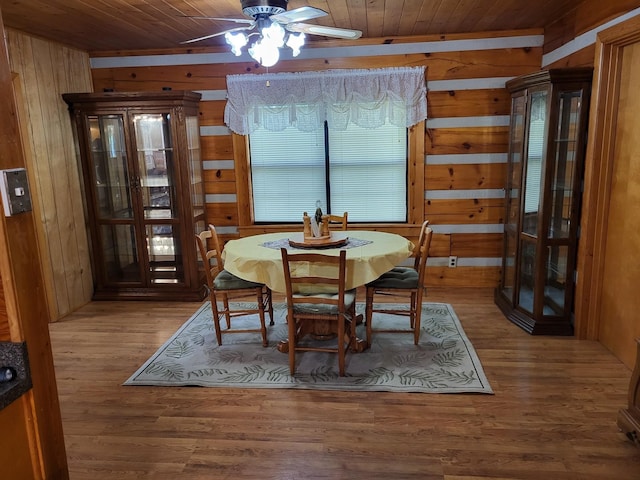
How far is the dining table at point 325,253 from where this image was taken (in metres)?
3.06

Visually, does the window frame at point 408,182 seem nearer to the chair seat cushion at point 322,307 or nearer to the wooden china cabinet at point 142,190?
the wooden china cabinet at point 142,190

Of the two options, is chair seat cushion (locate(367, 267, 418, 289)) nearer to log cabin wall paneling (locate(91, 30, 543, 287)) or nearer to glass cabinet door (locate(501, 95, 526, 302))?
glass cabinet door (locate(501, 95, 526, 302))

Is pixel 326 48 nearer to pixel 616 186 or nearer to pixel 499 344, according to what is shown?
pixel 616 186

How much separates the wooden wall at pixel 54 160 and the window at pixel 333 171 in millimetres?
1714

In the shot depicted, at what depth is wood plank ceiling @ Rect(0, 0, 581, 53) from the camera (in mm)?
3238

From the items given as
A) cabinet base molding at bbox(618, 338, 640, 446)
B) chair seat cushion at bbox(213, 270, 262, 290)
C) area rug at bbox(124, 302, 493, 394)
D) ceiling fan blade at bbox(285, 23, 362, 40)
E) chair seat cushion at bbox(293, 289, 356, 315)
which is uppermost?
ceiling fan blade at bbox(285, 23, 362, 40)

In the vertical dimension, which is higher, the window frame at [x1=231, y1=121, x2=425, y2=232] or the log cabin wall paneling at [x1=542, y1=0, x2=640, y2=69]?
the log cabin wall paneling at [x1=542, y1=0, x2=640, y2=69]

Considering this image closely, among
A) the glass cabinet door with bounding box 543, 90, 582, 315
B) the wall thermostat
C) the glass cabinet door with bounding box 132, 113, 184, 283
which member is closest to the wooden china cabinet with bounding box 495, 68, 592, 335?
Answer: the glass cabinet door with bounding box 543, 90, 582, 315

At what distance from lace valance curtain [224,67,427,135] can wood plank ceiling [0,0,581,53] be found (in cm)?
37

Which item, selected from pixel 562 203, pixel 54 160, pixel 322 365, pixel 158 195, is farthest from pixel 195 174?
pixel 562 203

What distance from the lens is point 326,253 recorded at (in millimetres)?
3219

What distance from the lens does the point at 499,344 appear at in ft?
11.3

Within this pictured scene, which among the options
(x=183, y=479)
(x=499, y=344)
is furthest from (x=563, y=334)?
(x=183, y=479)

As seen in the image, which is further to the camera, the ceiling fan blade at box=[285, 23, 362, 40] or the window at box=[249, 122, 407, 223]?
the window at box=[249, 122, 407, 223]
